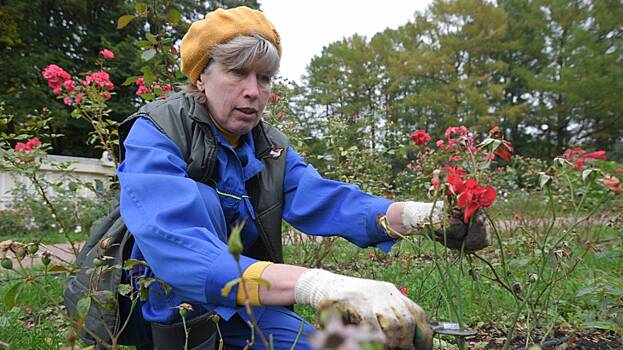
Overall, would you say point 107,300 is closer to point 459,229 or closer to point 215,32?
point 215,32

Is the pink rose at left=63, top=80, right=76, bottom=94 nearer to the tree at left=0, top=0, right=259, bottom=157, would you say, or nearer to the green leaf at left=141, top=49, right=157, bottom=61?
the green leaf at left=141, top=49, right=157, bottom=61

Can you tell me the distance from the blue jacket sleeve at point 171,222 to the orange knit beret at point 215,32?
1.13 feet

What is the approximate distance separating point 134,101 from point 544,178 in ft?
59.7

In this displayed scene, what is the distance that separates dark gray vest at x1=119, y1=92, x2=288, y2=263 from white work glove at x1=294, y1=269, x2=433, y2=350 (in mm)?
793

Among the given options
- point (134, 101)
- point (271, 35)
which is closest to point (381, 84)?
point (134, 101)

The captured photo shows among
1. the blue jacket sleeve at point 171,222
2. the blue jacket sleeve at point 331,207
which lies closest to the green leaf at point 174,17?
the blue jacket sleeve at point 331,207

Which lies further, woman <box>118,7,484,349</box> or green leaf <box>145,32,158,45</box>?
green leaf <box>145,32,158,45</box>

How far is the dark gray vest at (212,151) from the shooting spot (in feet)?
4.97

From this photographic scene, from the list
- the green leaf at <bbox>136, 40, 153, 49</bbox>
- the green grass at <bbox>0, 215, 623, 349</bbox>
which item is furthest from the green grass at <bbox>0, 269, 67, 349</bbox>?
the green leaf at <bbox>136, 40, 153, 49</bbox>

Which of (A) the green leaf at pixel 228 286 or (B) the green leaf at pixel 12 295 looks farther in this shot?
(B) the green leaf at pixel 12 295

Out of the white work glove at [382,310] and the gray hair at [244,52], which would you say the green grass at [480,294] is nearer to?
the white work glove at [382,310]

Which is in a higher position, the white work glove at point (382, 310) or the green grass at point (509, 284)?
the white work glove at point (382, 310)

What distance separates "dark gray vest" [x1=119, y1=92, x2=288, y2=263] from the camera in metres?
1.51

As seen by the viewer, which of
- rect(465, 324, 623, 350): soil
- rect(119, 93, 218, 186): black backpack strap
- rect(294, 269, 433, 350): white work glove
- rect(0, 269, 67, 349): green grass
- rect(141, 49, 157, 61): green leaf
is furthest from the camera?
rect(141, 49, 157, 61): green leaf
